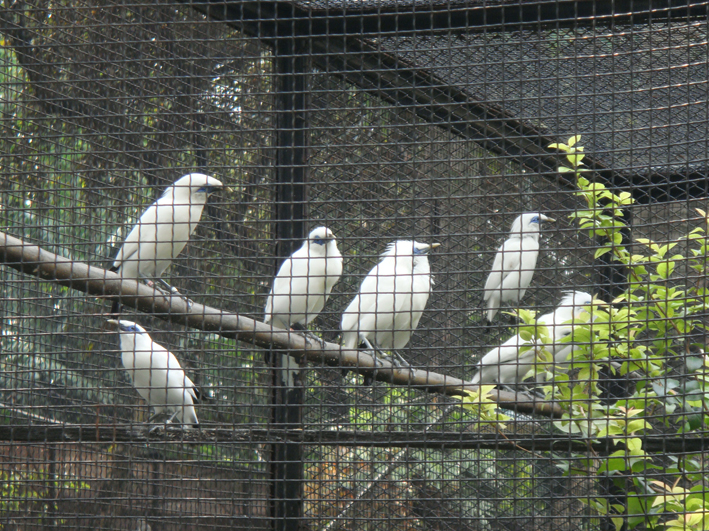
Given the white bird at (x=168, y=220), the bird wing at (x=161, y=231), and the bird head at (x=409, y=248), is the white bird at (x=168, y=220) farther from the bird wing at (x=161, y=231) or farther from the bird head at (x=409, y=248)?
the bird head at (x=409, y=248)

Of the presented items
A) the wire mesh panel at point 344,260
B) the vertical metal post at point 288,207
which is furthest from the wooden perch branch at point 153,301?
the vertical metal post at point 288,207

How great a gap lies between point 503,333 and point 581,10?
115 inches

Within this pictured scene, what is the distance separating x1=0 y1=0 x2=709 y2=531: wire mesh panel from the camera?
248cm

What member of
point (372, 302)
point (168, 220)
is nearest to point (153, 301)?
point (168, 220)

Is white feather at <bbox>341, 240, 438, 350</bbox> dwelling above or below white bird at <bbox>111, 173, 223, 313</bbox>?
below

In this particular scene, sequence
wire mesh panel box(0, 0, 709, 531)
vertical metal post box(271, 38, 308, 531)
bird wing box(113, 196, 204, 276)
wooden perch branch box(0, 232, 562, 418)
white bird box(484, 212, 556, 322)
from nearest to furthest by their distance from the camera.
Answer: wire mesh panel box(0, 0, 709, 531), wooden perch branch box(0, 232, 562, 418), vertical metal post box(271, 38, 308, 531), bird wing box(113, 196, 204, 276), white bird box(484, 212, 556, 322)

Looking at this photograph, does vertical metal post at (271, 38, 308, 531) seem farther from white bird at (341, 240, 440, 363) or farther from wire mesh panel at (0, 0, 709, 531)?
white bird at (341, 240, 440, 363)

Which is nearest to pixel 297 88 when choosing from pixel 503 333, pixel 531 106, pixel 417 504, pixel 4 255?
pixel 531 106

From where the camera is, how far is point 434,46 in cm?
313

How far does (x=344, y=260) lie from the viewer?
4066mm

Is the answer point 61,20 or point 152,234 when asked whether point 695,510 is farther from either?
point 61,20

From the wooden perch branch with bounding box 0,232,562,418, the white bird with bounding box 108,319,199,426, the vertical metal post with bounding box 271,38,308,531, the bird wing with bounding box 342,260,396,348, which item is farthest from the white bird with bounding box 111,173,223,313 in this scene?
the bird wing with bounding box 342,260,396,348

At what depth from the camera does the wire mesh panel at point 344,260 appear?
248 centimetres

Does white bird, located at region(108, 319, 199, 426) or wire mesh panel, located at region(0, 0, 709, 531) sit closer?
wire mesh panel, located at region(0, 0, 709, 531)
